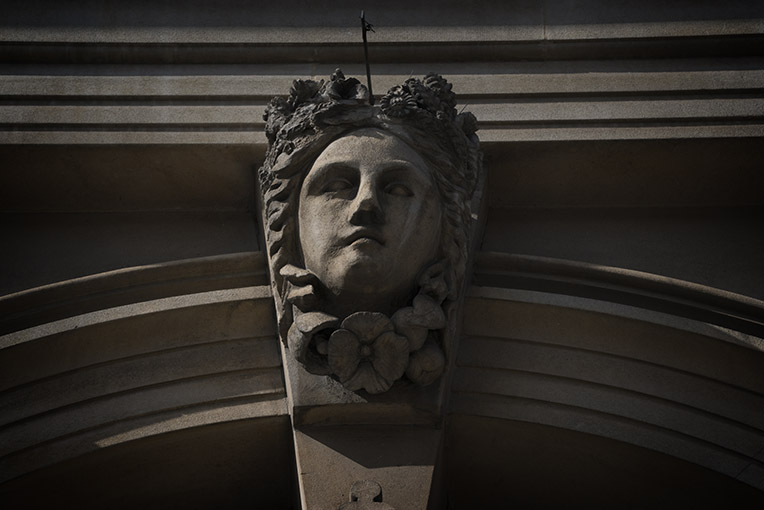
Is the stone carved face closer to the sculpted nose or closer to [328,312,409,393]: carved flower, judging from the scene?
the sculpted nose

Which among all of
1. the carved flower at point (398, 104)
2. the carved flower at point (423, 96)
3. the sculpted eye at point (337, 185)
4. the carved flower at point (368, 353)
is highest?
the carved flower at point (423, 96)

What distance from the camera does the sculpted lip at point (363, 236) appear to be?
173 inches

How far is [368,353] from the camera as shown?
4465mm

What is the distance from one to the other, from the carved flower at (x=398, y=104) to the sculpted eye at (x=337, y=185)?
40cm

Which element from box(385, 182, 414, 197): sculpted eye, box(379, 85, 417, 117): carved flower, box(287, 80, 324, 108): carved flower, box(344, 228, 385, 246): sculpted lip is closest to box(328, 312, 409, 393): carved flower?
box(344, 228, 385, 246): sculpted lip

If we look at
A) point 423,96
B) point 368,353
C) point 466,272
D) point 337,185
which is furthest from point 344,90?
point 368,353

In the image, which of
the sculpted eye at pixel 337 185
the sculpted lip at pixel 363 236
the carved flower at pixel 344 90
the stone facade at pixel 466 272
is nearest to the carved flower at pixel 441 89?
the carved flower at pixel 344 90

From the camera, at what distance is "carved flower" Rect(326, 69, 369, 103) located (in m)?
4.81

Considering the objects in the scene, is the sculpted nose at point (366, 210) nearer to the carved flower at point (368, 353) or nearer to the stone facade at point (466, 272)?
the carved flower at point (368, 353)

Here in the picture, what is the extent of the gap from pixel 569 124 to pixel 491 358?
1.28 metres

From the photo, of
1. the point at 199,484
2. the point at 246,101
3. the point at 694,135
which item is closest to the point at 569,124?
the point at 694,135

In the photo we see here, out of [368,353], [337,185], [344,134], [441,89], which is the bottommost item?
[368,353]

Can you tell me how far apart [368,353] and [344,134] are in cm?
99

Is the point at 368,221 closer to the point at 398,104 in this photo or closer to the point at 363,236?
the point at 363,236
